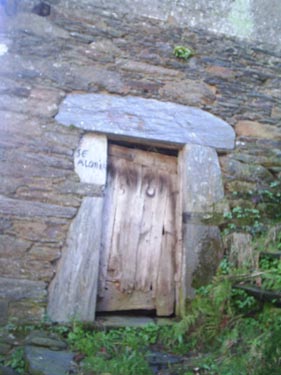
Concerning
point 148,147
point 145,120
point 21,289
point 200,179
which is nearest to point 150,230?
point 200,179

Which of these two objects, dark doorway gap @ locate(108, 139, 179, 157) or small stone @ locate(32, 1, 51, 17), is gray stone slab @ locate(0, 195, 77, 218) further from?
small stone @ locate(32, 1, 51, 17)

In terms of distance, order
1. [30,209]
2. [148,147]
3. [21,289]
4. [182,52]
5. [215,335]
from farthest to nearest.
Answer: [182,52] < [148,147] < [30,209] < [21,289] < [215,335]

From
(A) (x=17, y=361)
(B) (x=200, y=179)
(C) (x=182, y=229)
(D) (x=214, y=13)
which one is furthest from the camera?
(D) (x=214, y=13)

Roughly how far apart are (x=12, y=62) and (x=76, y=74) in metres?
0.56

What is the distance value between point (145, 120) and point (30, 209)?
1314 millimetres

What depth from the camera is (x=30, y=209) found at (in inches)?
132

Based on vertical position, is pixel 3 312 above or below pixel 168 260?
below

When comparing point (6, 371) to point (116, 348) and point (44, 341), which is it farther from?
point (116, 348)

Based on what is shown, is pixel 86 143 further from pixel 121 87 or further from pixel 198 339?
pixel 198 339

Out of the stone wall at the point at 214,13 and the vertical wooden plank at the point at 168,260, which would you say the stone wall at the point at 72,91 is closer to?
the stone wall at the point at 214,13

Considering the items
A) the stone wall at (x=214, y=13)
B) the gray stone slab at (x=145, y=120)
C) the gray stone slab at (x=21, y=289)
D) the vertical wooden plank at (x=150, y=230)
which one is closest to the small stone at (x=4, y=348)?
the gray stone slab at (x=21, y=289)

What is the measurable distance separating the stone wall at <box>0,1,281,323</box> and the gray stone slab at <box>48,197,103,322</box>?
0.07m

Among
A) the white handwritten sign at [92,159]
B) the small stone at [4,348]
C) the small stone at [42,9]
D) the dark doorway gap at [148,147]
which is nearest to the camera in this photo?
the small stone at [4,348]

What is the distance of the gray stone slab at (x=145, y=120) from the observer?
3666 millimetres
